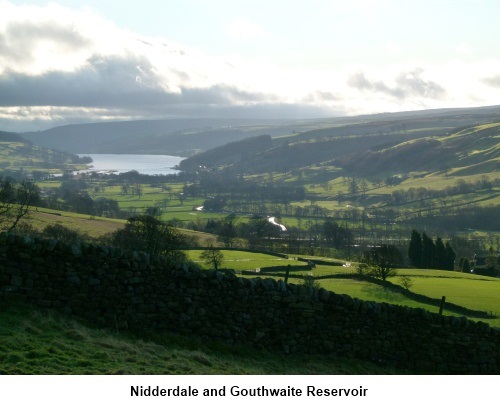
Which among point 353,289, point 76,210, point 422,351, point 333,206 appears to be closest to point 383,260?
point 353,289

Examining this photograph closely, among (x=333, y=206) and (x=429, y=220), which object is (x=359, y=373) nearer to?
(x=429, y=220)

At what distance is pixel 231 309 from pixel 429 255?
223ft

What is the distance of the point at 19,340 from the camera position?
10586 mm

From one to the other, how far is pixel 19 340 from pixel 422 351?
9623 millimetres

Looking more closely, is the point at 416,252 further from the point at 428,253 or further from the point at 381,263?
the point at 381,263

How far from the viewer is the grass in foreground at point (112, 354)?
10031 millimetres

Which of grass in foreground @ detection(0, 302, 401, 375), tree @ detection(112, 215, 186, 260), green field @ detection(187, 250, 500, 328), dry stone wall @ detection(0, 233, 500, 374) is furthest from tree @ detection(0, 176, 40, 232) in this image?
grass in foreground @ detection(0, 302, 401, 375)

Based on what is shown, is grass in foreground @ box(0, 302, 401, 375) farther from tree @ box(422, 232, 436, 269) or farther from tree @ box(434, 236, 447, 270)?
tree @ box(434, 236, 447, 270)

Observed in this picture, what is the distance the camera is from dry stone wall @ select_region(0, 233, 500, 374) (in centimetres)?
1252

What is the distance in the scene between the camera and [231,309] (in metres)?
13.7

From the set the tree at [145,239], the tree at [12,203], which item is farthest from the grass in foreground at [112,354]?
the tree at [145,239]

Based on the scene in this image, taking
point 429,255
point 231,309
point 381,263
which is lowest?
point 429,255

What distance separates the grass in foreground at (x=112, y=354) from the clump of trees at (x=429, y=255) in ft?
217

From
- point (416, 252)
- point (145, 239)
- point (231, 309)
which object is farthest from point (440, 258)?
point (231, 309)
